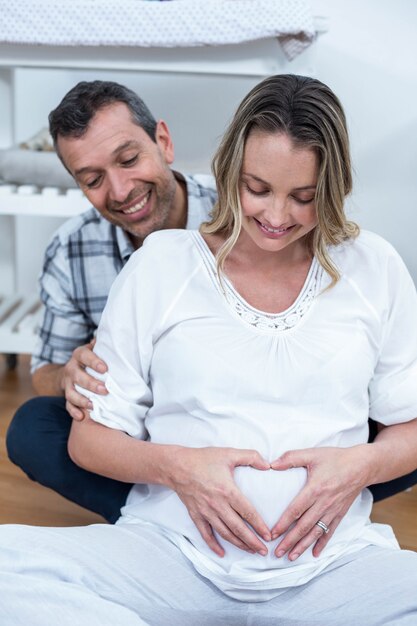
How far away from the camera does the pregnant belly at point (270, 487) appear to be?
1.43 meters

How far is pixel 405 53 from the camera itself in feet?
10.0

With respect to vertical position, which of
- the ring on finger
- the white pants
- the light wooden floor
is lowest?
the light wooden floor

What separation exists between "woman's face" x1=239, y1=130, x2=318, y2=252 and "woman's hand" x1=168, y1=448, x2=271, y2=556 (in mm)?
331

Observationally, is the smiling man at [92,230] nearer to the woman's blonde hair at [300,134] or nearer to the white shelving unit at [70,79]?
the white shelving unit at [70,79]

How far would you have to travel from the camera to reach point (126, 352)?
60.2 inches

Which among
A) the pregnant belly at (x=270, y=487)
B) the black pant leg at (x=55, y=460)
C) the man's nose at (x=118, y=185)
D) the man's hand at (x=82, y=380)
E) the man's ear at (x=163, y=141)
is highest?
the man's ear at (x=163, y=141)

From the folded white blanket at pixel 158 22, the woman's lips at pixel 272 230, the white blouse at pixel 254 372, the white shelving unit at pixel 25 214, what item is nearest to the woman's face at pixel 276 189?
the woman's lips at pixel 272 230

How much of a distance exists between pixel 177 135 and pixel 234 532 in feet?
6.76

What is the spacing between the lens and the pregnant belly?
1.43m

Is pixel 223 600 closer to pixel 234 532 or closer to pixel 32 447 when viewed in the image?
pixel 234 532

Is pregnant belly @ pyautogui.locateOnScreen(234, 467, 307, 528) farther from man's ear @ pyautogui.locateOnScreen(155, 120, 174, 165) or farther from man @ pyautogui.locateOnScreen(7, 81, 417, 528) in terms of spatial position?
man's ear @ pyautogui.locateOnScreen(155, 120, 174, 165)

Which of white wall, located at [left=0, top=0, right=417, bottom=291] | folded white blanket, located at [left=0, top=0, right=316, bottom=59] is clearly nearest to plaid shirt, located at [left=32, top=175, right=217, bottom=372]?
folded white blanket, located at [left=0, top=0, right=316, bottom=59]

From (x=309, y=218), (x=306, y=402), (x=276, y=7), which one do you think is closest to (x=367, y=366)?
(x=306, y=402)

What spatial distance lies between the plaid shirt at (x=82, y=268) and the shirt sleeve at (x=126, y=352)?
52 cm
